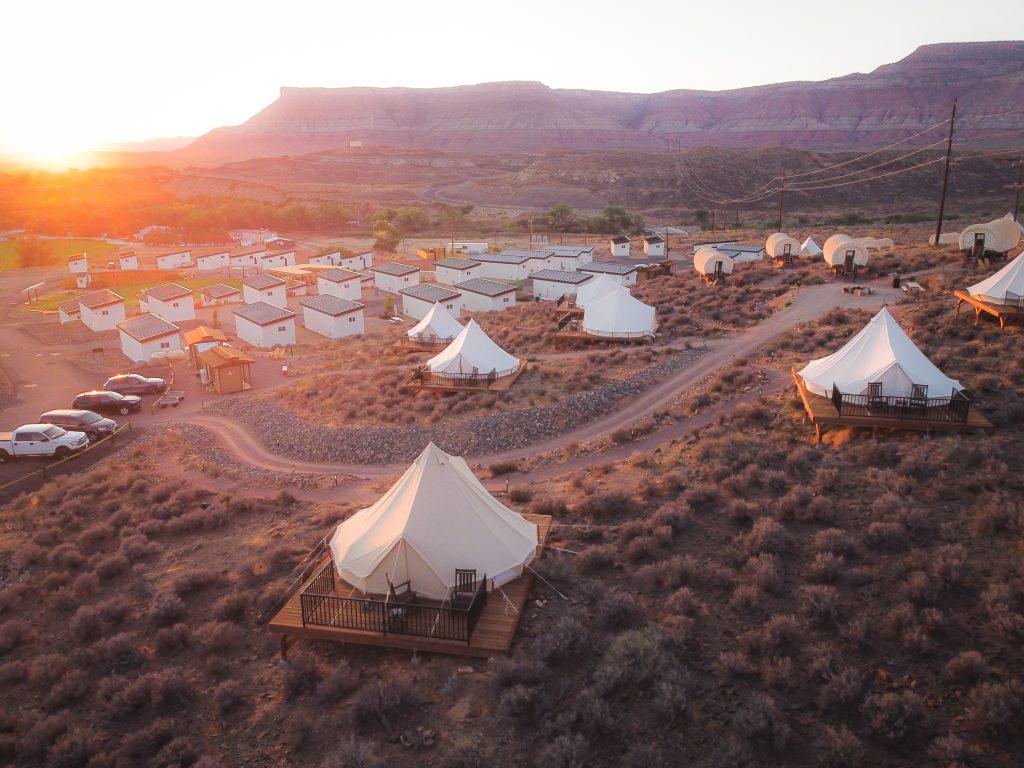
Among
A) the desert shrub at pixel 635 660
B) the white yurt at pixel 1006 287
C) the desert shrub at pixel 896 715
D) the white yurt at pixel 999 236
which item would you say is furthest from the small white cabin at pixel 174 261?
the desert shrub at pixel 896 715

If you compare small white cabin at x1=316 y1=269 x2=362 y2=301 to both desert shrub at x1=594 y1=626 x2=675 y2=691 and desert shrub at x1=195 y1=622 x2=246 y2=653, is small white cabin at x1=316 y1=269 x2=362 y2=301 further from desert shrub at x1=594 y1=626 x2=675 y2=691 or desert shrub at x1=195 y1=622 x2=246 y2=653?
desert shrub at x1=594 y1=626 x2=675 y2=691

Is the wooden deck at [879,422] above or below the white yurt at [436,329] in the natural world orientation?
above

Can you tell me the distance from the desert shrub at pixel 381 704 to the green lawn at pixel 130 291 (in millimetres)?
60926

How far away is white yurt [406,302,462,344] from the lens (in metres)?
38.8

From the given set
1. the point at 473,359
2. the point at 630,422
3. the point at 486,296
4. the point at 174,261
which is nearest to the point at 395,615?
the point at 630,422

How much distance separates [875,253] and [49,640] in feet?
164

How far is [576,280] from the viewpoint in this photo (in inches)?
2152

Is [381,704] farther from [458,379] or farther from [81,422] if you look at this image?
[81,422]

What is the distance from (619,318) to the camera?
3500 centimetres

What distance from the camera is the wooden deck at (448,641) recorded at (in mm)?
10945

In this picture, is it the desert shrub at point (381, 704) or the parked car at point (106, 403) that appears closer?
the desert shrub at point (381, 704)

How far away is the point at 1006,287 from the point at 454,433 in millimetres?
20362

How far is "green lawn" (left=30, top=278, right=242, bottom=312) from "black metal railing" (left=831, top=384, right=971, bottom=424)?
193 feet

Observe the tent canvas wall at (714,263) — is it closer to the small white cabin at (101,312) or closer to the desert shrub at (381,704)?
the desert shrub at (381,704)
